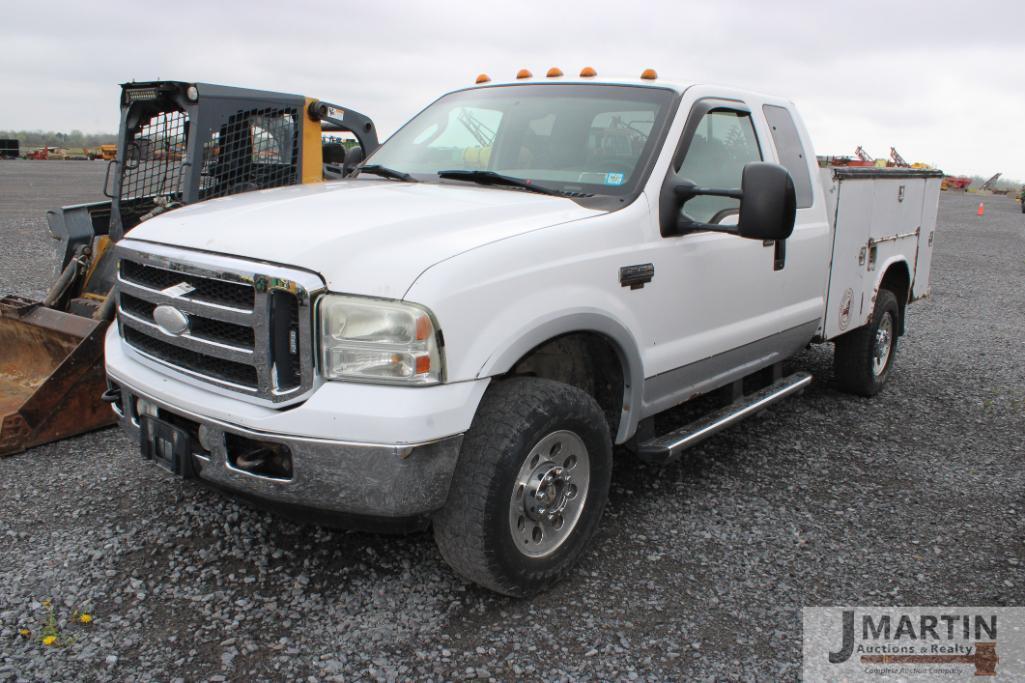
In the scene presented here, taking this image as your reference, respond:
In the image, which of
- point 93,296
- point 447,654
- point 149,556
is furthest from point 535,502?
point 93,296

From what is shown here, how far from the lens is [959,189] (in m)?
51.0

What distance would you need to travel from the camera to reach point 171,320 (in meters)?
3.03

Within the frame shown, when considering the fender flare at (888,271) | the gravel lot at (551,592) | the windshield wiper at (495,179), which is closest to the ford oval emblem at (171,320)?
the gravel lot at (551,592)

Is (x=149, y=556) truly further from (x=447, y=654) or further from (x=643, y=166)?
(x=643, y=166)

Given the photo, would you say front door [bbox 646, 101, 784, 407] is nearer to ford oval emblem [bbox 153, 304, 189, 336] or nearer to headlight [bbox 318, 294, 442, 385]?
headlight [bbox 318, 294, 442, 385]

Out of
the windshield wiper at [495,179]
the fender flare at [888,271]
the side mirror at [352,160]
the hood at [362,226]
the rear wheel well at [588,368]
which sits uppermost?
the side mirror at [352,160]

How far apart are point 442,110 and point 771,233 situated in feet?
6.52

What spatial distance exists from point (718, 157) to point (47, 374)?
13.0 feet

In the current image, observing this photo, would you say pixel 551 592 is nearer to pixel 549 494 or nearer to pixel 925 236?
pixel 549 494

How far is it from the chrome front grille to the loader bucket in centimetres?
137

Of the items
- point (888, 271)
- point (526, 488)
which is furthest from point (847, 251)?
point (526, 488)

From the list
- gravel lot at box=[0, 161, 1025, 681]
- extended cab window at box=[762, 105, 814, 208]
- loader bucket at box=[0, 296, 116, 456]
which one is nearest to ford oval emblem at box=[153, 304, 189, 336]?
gravel lot at box=[0, 161, 1025, 681]

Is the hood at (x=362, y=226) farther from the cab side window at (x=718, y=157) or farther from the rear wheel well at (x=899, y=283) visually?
the rear wheel well at (x=899, y=283)

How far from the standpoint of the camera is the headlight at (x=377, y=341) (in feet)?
8.54
